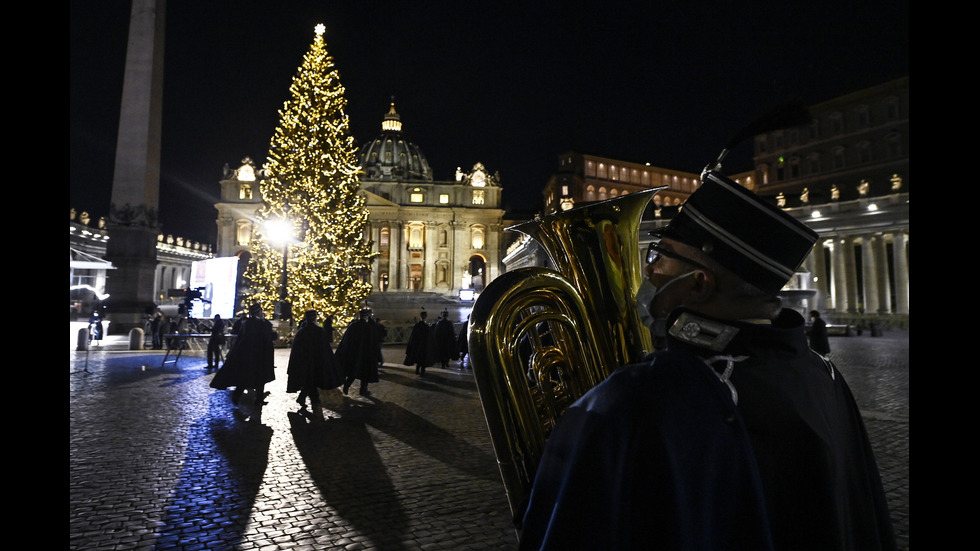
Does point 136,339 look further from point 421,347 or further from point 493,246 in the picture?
point 493,246

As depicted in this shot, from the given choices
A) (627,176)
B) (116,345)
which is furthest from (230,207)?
(116,345)

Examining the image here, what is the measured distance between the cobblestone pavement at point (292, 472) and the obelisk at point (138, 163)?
42.3ft

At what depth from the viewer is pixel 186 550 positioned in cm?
347

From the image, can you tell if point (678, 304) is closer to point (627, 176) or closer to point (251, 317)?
point (251, 317)

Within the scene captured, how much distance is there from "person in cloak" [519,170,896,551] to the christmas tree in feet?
63.7

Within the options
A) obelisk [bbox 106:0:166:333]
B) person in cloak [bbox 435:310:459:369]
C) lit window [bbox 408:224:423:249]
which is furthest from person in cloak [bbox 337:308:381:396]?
lit window [bbox 408:224:423:249]

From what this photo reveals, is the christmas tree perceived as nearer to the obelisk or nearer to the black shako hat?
the obelisk

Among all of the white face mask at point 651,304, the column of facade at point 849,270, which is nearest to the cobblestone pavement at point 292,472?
the white face mask at point 651,304

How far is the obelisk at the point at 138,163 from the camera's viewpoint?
1938 cm

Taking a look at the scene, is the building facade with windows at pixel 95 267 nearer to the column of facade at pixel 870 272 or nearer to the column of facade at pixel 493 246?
the column of facade at pixel 493 246

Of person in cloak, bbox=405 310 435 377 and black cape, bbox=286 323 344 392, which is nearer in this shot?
black cape, bbox=286 323 344 392

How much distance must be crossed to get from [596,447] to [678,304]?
577mm

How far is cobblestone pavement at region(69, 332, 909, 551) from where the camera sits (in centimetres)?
375
